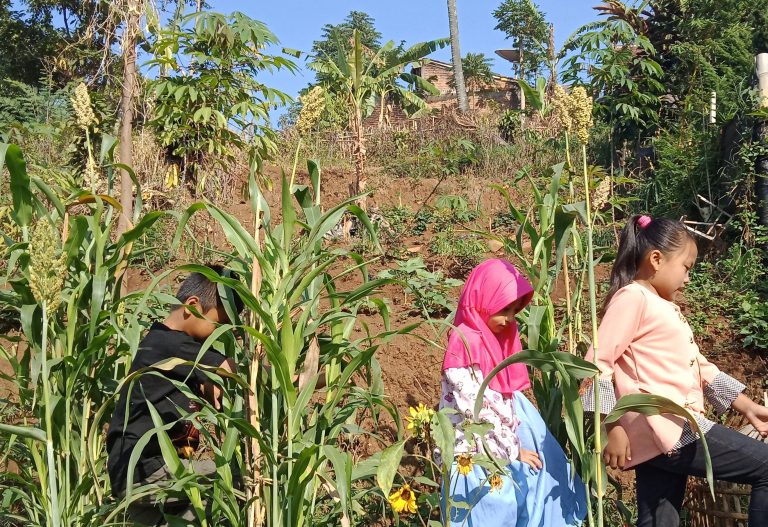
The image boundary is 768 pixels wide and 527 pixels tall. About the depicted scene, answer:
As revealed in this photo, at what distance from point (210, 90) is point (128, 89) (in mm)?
1622

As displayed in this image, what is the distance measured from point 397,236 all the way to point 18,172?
4.89 m

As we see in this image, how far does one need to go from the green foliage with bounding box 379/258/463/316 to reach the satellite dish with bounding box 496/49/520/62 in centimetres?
2162

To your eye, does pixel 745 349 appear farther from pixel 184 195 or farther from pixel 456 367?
pixel 184 195

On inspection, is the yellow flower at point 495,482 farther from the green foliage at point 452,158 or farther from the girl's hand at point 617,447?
the green foliage at point 452,158

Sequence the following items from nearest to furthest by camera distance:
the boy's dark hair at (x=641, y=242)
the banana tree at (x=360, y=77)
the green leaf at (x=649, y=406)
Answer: the green leaf at (x=649, y=406), the boy's dark hair at (x=641, y=242), the banana tree at (x=360, y=77)

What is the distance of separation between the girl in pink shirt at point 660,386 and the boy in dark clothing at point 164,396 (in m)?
1.24

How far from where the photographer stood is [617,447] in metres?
2.27

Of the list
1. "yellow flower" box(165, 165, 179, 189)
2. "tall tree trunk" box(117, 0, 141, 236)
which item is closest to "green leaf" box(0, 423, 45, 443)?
"tall tree trunk" box(117, 0, 141, 236)

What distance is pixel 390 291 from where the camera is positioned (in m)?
5.43

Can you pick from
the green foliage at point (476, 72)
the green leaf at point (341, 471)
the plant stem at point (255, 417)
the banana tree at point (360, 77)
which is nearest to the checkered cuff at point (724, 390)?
the green leaf at point (341, 471)

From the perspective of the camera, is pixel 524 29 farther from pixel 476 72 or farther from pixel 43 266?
pixel 43 266

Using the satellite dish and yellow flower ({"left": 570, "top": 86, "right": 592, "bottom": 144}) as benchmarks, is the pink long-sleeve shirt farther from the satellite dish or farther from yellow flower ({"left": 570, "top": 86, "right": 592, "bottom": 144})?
the satellite dish

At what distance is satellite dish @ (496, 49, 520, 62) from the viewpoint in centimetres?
2546

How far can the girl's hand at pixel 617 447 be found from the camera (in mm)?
2268
